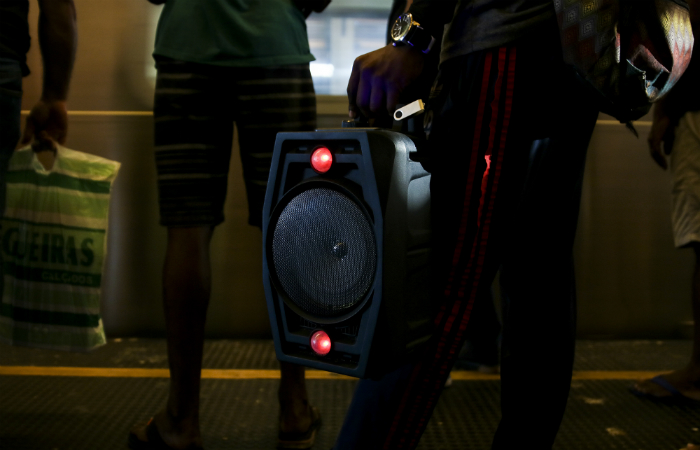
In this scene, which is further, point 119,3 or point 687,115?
point 119,3

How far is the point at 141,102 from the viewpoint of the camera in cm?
271

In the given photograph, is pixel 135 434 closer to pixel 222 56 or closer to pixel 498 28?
pixel 222 56

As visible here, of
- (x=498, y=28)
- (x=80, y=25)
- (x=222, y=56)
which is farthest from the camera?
(x=80, y=25)

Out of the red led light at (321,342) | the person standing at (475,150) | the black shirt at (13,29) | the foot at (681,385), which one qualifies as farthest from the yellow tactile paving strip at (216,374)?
the red led light at (321,342)

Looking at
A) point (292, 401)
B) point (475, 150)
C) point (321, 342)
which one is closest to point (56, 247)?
point (292, 401)

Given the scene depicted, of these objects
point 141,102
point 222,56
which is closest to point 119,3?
point 141,102

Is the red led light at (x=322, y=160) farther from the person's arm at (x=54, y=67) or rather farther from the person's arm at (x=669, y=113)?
the person's arm at (x=669, y=113)

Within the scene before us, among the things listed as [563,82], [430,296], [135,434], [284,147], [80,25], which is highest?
[80,25]

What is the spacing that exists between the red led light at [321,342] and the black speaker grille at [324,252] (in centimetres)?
3

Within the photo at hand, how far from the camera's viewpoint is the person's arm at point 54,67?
1.80 metres

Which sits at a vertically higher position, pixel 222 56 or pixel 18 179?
pixel 222 56

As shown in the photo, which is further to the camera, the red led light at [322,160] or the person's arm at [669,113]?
the person's arm at [669,113]

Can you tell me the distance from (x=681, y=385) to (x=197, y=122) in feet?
5.84

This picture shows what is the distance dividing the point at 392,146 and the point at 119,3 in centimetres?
235
